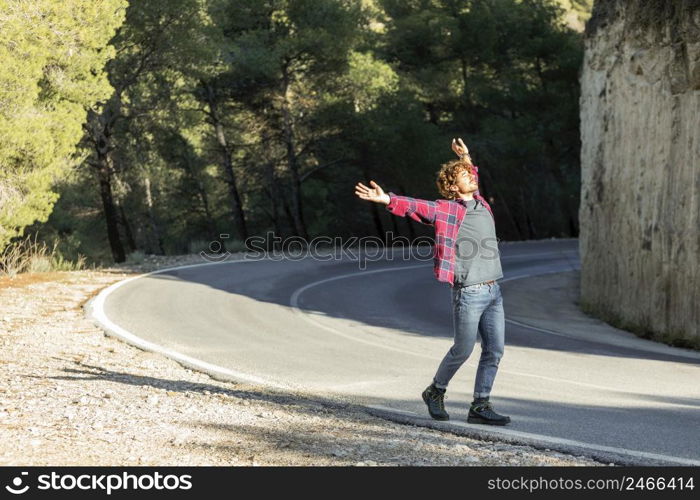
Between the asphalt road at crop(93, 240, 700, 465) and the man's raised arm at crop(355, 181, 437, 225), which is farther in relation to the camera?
the asphalt road at crop(93, 240, 700, 465)

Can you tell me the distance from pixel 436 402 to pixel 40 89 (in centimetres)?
1536

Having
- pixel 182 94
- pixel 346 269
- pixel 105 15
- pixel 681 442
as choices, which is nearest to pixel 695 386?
pixel 681 442

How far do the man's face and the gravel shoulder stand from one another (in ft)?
6.63

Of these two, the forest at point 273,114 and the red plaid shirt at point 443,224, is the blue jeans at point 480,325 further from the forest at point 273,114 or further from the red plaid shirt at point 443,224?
the forest at point 273,114

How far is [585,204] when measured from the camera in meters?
19.0

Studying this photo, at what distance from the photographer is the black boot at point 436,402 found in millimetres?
7762

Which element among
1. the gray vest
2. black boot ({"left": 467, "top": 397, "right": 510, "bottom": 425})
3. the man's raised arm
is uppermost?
the man's raised arm

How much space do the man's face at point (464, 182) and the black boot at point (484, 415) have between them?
72.6 inches

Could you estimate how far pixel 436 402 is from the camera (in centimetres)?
780

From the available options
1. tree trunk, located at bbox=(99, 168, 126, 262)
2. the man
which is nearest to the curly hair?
the man

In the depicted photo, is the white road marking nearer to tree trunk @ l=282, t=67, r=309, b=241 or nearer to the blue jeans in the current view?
the blue jeans

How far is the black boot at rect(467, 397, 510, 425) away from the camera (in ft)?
24.8

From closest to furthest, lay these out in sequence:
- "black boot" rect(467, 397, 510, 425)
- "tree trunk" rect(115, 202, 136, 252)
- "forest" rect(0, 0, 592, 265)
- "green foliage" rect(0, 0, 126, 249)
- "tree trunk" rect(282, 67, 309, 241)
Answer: "black boot" rect(467, 397, 510, 425), "green foliage" rect(0, 0, 126, 249), "forest" rect(0, 0, 592, 265), "tree trunk" rect(282, 67, 309, 241), "tree trunk" rect(115, 202, 136, 252)
